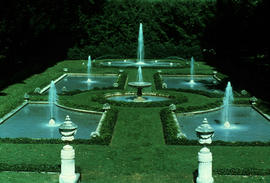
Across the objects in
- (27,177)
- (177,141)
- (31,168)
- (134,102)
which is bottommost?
(27,177)

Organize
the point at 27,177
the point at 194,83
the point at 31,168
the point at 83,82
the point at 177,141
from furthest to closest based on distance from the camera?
the point at 83,82 → the point at 194,83 → the point at 177,141 → the point at 31,168 → the point at 27,177

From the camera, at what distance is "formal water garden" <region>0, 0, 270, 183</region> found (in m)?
15.2

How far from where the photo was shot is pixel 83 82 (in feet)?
120

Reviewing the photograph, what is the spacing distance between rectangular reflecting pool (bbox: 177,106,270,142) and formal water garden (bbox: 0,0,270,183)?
49 millimetres

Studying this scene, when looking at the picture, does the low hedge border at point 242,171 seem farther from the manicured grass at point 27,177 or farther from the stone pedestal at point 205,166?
the manicured grass at point 27,177

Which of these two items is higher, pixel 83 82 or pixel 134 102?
pixel 134 102

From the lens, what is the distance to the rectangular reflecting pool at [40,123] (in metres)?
20.2

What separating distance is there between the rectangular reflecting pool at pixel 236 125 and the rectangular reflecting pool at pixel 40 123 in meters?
4.04

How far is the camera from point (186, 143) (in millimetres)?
18281

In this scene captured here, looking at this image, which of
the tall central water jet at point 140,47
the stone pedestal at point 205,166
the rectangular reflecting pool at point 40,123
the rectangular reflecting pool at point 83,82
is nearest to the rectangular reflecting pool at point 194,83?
the rectangular reflecting pool at point 83,82

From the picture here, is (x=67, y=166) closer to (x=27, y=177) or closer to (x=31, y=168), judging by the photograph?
(x=27, y=177)

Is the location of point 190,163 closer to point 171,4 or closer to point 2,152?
point 2,152

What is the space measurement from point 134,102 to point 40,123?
17.5ft

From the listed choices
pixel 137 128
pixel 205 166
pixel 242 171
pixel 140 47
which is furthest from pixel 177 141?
pixel 140 47
